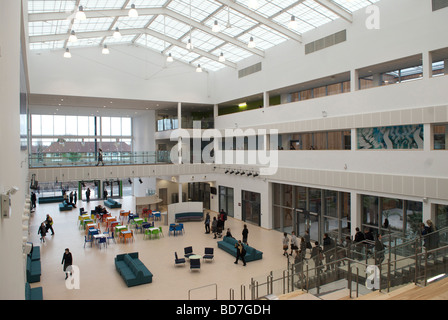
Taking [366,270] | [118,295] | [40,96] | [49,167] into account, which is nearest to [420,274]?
[366,270]

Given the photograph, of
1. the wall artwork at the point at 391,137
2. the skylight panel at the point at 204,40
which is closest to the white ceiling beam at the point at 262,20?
the skylight panel at the point at 204,40

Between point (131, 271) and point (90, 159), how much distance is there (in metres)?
12.6

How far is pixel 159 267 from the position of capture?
13445mm

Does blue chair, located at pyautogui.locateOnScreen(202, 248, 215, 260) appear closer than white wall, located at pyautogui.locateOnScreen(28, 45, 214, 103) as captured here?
Yes

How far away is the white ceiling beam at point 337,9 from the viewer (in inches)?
558

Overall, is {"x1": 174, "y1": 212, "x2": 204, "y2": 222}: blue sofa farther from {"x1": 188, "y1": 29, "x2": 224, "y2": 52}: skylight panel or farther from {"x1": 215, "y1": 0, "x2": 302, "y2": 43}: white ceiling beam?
{"x1": 215, "y1": 0, "x2": 302, "y2": 43}: white ceiling beam

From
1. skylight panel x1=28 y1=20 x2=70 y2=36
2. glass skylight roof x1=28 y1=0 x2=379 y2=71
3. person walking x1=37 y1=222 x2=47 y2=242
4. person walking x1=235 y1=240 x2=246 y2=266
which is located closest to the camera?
person walking x1=235 y1=240 x2=246 y2=266

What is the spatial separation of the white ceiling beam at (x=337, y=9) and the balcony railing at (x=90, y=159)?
15491mm

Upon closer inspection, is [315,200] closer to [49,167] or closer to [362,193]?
[362,193]

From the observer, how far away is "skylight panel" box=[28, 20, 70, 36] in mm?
16359

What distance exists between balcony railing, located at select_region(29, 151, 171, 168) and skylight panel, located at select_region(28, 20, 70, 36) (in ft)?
25.0

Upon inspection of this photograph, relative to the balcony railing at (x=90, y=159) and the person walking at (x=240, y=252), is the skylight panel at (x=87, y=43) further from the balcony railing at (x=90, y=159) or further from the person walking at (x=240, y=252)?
the person walking at (x=240, y=252)

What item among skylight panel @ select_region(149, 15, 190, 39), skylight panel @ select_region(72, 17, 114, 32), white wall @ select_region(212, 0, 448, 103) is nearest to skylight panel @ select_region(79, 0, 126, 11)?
skylight panel @ select_region(72, 17, 114, 32)

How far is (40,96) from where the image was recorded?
2164cm
